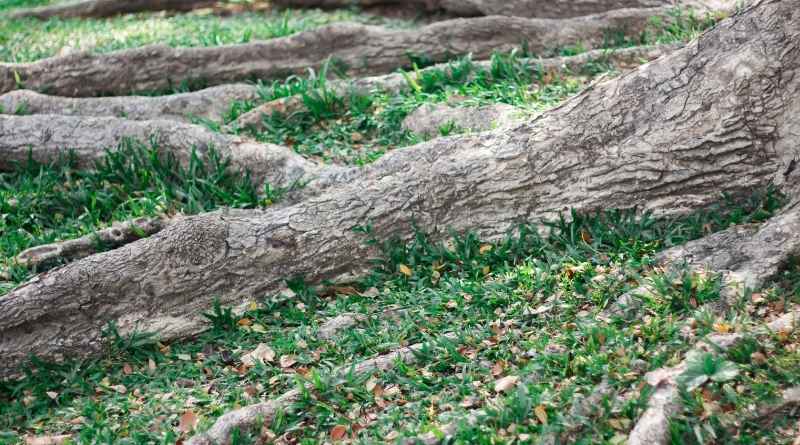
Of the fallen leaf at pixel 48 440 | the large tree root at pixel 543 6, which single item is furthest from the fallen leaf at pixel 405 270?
the large tree root at pixel 543 6

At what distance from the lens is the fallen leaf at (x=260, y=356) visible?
4.92 meters

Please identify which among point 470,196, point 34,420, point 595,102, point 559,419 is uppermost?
point 595,102

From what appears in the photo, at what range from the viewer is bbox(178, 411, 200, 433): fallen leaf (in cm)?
445

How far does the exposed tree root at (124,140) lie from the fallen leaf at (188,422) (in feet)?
6.53

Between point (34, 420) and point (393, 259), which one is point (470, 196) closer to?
point (393, 259)

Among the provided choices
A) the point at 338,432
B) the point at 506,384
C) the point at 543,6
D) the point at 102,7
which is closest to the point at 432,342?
the point at 506,384

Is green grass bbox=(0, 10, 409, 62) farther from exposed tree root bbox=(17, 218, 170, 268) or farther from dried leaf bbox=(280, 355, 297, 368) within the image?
dried leaf bbox=(280, 355, 297, 368)

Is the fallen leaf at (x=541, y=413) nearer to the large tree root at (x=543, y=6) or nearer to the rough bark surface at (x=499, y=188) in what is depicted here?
the rough bark surface at (x=499, y=188)

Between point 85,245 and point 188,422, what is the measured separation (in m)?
1.70

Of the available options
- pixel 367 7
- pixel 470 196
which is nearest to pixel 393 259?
pixel 470 196

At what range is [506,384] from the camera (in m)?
4.28

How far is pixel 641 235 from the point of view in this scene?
5117 mm

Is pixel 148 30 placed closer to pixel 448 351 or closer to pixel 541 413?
pixel 448 351

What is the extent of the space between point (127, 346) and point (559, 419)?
2.54m
